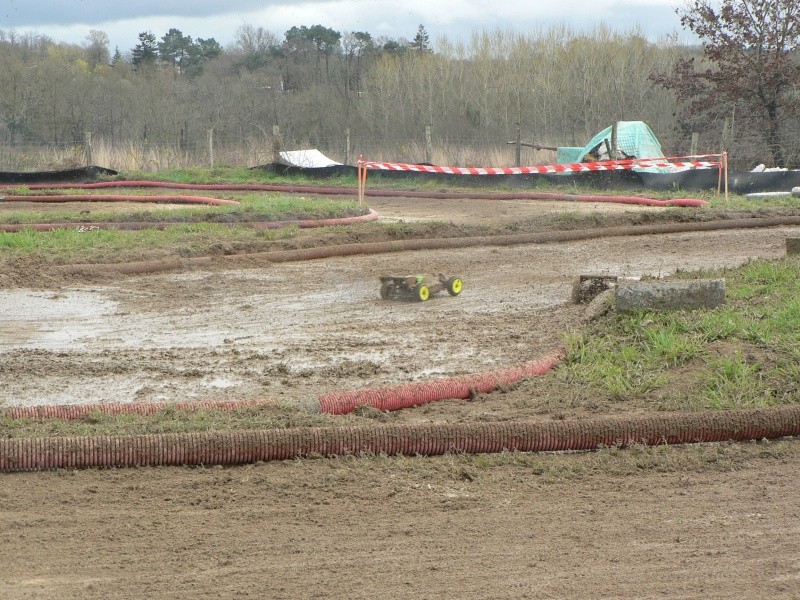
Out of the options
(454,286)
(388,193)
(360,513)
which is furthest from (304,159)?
(360,513)

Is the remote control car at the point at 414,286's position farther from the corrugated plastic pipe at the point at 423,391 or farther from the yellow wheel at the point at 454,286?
the corrugated plastic pipe at the point at 423,391

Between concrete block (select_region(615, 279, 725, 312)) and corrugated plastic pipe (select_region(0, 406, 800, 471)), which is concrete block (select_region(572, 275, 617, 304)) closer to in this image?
concrete block (select_region(615, 279, 725, 312))

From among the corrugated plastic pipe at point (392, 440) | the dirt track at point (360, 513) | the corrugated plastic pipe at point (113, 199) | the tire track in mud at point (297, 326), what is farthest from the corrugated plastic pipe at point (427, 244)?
the corrugated plastic pipe at point (113, 199)

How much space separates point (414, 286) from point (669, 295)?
321 cm

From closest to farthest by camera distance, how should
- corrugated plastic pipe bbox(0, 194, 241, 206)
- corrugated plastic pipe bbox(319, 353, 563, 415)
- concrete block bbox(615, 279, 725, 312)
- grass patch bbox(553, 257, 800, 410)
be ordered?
corrugated plastic pipe bbox(319, 353, 563, 415)
grass patch bbox(553, 257, 800, 410)
concrete block bbox(615, 279, 725, 312)
corrugated plastic pipe bbox(0, 194, 241, 206)

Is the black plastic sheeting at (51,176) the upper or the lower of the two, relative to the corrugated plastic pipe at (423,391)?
upper

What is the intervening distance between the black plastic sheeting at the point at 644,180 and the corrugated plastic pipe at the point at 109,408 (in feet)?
60.9

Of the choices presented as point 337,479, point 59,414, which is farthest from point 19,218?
point 337,479

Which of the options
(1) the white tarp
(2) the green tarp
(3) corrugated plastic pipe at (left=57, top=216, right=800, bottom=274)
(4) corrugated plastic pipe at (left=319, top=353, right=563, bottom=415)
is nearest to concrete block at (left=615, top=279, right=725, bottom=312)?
(4) corrugated plastic pipe at (left=319, top=353, right=563, bottom=415)

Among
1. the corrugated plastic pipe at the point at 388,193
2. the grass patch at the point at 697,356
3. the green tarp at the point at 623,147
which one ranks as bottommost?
the grass patch at the point at 697,356

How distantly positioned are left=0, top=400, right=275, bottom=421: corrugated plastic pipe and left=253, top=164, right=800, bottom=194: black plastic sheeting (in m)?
18.6

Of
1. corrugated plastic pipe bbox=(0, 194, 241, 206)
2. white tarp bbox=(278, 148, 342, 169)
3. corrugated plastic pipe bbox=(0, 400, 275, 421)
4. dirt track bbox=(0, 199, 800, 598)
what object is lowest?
dirt track bbox=(0, 199, 800, 598)

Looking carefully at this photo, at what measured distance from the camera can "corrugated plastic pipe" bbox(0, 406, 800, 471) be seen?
550cm

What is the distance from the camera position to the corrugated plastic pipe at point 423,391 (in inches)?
261
